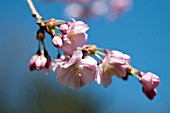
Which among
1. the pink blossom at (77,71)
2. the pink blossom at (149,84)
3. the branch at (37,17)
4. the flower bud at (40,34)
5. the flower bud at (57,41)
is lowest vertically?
the pink blossom at (149,84)

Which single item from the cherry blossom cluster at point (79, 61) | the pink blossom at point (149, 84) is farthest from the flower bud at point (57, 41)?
the pink blossom at point (149, 84)

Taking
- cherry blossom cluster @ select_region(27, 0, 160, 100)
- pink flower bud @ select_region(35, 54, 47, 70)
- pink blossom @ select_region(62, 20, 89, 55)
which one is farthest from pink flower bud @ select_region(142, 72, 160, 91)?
pink flower bud @ select_region(35, 54, 47, 70)

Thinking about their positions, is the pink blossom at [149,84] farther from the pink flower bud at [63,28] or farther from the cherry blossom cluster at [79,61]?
the pink flower bud at [63,28]

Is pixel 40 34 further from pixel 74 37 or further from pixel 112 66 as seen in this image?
pixel 112 66

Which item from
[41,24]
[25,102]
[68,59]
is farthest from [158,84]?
[25,102]

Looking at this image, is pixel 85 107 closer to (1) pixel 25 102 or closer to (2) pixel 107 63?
(1) pixel 25 102

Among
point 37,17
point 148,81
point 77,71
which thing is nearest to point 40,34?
point 37,17

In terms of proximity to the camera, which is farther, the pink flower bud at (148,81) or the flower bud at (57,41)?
the pink flower bud at (148,81)
